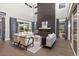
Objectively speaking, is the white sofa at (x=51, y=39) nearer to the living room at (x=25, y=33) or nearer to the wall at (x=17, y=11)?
the living room at (x=25, y=33)

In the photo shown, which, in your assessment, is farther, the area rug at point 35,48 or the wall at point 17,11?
the area rug at point 35,48

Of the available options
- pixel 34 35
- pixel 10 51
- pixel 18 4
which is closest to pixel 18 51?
pixel 10 51

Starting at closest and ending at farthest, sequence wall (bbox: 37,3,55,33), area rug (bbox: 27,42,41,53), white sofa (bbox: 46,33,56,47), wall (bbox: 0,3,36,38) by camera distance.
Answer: wall (bbox: 0,3,36,38) → area rug (bbox: 27,42,41,53) → white sofa (bbox: 46,33,56,47) → wall (bbox: 37,3,55,33)

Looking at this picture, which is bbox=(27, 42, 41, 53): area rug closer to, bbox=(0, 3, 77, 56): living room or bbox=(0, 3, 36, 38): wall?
bbox=(0, 3, 77, 56): living room

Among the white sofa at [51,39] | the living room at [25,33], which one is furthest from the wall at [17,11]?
the white sofa at [51,39]

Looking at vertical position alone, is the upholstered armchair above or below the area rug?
above

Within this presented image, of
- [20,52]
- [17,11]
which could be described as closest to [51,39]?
[20,52]

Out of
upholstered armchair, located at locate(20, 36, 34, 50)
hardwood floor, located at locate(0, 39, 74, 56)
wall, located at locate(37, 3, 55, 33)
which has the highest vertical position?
wall, located at locate(37, 3, 55, 33)

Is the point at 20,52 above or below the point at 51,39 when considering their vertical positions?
below

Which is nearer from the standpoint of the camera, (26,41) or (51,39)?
(26,41)

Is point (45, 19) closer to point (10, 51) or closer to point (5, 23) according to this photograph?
point (5, 23)

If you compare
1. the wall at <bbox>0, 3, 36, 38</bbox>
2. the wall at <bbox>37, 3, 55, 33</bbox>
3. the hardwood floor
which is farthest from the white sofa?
the wall at <bbox>0, 3, 36, 38</bbox>

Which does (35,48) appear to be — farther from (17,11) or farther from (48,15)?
(48,15)

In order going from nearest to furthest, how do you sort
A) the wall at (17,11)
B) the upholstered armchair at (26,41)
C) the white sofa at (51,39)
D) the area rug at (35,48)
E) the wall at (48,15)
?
the wall at (17,11), the area rug at (35,48), the upholstered armchair at (26,41), the white sofa at (51,39), the wall at (48,15)
